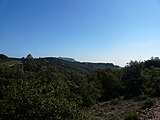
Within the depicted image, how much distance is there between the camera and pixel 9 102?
1298 cm

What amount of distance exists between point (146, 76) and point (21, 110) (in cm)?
4175

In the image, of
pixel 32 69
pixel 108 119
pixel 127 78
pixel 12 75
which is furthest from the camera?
pixel 127 78

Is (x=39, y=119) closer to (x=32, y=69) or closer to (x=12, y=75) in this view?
(x=12, y=75)

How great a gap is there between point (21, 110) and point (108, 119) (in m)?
18.2

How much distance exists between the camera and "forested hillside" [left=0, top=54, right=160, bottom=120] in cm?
1264

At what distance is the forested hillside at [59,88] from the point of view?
12641mm

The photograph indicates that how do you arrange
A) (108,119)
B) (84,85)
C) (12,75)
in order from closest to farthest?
(108,119) → (12,75) → (84,85)

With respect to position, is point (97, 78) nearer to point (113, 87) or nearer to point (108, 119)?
point (113, 87)

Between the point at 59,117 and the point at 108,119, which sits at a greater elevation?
the point at 59,117

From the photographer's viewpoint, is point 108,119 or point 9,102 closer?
point 9,102

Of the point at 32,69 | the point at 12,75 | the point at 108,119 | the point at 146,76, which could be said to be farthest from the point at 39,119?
the point at 146,76

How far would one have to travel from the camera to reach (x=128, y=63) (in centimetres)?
5728

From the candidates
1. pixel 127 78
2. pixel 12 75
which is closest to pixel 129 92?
pixel 127 78

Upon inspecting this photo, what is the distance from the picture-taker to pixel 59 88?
15.4 m
